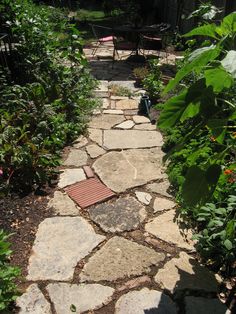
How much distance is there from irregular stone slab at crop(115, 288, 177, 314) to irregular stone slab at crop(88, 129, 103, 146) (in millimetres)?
2699

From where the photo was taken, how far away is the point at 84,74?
21.8 feet

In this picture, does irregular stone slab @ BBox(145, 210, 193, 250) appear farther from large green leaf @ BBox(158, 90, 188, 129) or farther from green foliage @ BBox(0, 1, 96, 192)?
large green leaf @ BBox(158, 90, 188, 129)

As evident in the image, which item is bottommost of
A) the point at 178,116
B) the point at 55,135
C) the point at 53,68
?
the point at 55,135

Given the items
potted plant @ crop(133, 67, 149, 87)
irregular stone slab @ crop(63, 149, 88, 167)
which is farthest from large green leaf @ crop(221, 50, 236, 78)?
potted plant @ crop(133, 67, 149, 87)

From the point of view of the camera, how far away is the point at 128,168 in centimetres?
452

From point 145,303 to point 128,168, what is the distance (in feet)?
6.78

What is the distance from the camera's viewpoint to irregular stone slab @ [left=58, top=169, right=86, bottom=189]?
418cm

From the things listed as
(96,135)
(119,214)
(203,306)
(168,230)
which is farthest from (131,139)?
(203,306)

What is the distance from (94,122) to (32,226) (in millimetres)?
2719

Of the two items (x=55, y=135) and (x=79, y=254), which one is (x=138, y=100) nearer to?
(x=55, y=135)

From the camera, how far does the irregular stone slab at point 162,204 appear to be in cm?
380

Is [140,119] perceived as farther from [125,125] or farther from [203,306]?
[203,306]

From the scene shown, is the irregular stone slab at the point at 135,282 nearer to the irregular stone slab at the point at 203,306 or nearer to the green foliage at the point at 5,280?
the irregular stone slab at the point at 203,306

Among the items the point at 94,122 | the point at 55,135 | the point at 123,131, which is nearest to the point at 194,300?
the point at 55,135
